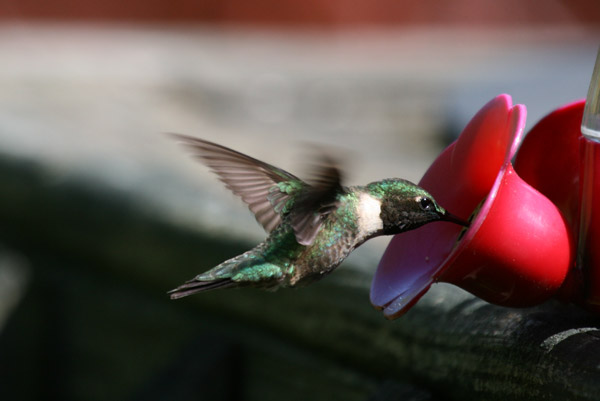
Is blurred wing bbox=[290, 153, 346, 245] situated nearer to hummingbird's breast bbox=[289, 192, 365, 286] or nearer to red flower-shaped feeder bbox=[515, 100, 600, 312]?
hummingbird's breast bbox=[289, 192, 365, 286]

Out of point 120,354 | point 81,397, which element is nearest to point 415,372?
point 120,354

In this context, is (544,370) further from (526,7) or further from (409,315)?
(526,7)

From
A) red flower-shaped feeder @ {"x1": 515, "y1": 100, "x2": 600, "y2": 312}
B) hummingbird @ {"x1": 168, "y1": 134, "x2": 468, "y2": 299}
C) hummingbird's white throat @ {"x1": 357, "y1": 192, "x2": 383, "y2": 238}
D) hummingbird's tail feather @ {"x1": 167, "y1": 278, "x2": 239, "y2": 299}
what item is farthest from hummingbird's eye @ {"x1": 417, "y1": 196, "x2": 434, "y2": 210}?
hummingbird's tail feather @ {"x1": 167, "y1": 278, "x2": 239, "y2": 299}

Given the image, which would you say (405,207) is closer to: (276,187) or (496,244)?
(496,244)

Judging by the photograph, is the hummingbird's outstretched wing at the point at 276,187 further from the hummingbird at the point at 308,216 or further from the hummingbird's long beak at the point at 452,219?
the hummingbird's long beak at the point at 452,219

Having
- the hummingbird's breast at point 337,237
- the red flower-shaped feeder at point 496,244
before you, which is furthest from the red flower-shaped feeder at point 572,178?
the hummingbird's breast at point 337,237
